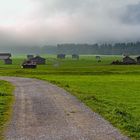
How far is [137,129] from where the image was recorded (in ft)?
68.6

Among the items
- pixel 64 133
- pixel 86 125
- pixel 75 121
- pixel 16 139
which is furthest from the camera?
pixel 75 121

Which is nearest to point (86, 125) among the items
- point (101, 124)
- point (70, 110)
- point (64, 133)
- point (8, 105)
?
point (101, 124)

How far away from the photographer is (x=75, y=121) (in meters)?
23.9

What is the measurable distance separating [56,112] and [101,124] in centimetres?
615

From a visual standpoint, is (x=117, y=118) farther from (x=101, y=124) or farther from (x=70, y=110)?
(x=70, y=110)

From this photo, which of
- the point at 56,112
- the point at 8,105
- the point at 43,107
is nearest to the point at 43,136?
the point at 56,112

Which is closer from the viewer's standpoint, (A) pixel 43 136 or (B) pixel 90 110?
(A) pixel 43 136

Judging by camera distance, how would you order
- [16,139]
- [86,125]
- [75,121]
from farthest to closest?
[75,121] → [86,125] → [16,139]

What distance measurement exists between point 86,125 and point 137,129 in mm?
2796

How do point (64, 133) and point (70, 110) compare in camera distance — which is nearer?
point (64, 133)

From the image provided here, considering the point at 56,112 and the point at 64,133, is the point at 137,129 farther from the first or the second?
the point at 56,112

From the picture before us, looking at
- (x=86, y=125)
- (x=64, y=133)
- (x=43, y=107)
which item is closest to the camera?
(x=64, y=133)

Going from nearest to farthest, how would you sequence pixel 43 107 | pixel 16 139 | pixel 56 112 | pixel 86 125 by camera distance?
pixel 16 139 < pixel 86 125 < pixel 56 112 < pixel 43 107

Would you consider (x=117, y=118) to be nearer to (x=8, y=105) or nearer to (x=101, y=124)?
(x=101, y=124)
